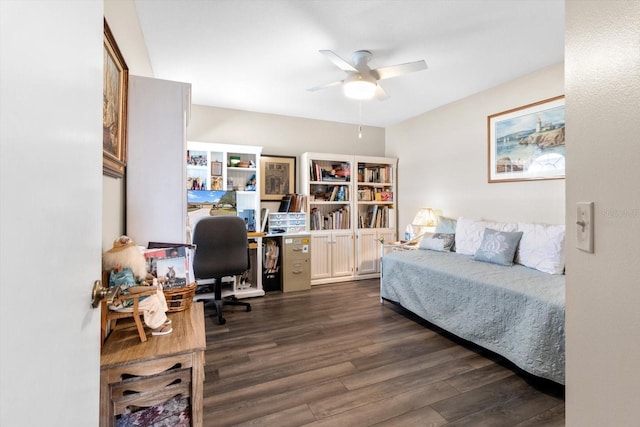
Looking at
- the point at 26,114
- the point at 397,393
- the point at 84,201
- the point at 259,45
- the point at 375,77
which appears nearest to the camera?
the point at 26,114

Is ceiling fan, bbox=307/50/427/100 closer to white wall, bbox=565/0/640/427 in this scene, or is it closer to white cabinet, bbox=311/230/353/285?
white wall, bbox=565/0/640/427

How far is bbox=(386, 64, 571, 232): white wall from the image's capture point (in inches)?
113

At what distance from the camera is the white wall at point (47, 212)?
1.15 ft

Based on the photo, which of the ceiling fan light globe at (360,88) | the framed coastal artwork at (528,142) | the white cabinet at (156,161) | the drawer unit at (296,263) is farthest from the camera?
the drawer unit at (296,263)

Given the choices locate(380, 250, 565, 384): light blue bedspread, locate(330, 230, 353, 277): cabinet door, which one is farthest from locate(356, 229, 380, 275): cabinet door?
locate(380, 250, 565, 384): light blue bedspread

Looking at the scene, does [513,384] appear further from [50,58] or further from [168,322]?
[50,58]

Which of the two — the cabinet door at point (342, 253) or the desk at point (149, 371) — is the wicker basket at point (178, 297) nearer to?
the desk at point (149, 371)

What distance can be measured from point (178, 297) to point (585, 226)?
1521 mm

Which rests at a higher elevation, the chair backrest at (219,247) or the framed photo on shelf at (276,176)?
the framed photo on shelf at (276,176)

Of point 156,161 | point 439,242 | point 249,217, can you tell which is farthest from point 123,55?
point 439,242

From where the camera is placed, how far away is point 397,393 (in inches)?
70.2

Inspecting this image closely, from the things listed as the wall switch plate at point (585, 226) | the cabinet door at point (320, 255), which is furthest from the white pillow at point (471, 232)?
the wall switch plate at point (585, 226)

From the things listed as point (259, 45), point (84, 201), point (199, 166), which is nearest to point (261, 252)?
point (199, 166)

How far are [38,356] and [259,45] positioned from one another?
259cm
